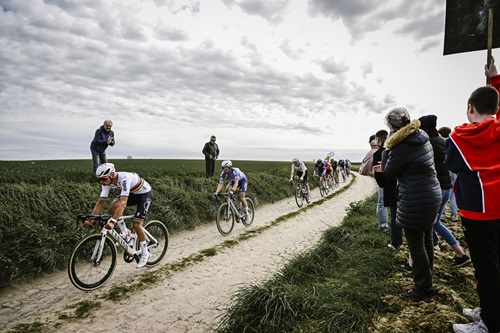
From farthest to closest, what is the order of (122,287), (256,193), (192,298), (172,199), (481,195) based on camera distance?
(256,193), (172,199), (122,287), (192,298), (481,195)

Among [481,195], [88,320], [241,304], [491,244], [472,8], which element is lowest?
A: [88,320]

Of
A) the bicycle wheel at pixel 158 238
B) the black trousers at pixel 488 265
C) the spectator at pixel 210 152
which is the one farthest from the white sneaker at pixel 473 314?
the spectator at pixel 210 152

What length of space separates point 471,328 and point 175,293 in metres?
4.25

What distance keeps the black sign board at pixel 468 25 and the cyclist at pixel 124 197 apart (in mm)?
6085

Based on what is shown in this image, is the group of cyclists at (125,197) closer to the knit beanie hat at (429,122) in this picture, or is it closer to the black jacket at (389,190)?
the black jacket at (389,190)

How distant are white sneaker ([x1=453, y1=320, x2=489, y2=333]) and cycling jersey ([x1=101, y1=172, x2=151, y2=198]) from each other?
555 cm

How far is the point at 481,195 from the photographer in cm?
244

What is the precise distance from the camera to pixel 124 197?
5.43m

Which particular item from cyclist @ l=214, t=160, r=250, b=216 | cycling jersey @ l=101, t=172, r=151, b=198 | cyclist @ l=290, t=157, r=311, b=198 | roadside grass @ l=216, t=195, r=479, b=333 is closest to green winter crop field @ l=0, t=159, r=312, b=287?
cyclist @ l=214, t=160, r=250, b=216

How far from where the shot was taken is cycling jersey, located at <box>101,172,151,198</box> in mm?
5430

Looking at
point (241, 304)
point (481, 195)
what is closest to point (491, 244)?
point (481, 195)

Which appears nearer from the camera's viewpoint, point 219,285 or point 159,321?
point 159,321

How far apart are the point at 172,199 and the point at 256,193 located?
21.2ft

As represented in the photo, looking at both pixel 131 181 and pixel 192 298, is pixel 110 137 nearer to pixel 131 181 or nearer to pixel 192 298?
pixel 131 181
